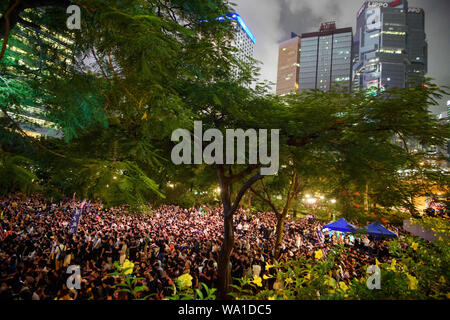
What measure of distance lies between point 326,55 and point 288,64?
96.9 feet

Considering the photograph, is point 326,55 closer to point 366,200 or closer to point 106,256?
point 366,200

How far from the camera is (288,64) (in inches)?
5837

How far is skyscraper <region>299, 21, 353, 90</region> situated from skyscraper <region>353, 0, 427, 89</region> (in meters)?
13.2

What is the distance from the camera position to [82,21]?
8.95ft

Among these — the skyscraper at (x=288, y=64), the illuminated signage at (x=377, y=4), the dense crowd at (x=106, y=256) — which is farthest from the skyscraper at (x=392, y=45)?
the dense crowd at (x=106, y=256)

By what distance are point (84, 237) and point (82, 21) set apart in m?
10.7

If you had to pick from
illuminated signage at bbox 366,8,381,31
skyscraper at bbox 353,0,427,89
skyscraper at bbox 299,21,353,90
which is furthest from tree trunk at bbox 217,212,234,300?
illuminated signage at bbox 366,8,381,31

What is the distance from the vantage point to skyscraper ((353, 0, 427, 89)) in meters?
124

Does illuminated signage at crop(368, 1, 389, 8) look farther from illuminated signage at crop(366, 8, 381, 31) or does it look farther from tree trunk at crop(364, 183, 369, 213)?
tree trunk at crop(364, 183, 369, 213)

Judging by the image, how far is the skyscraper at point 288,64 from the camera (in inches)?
5655

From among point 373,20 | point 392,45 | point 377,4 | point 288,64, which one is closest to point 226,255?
point 288,64

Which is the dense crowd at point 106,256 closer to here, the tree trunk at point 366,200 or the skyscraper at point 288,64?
the tree trunk at point 366,200
